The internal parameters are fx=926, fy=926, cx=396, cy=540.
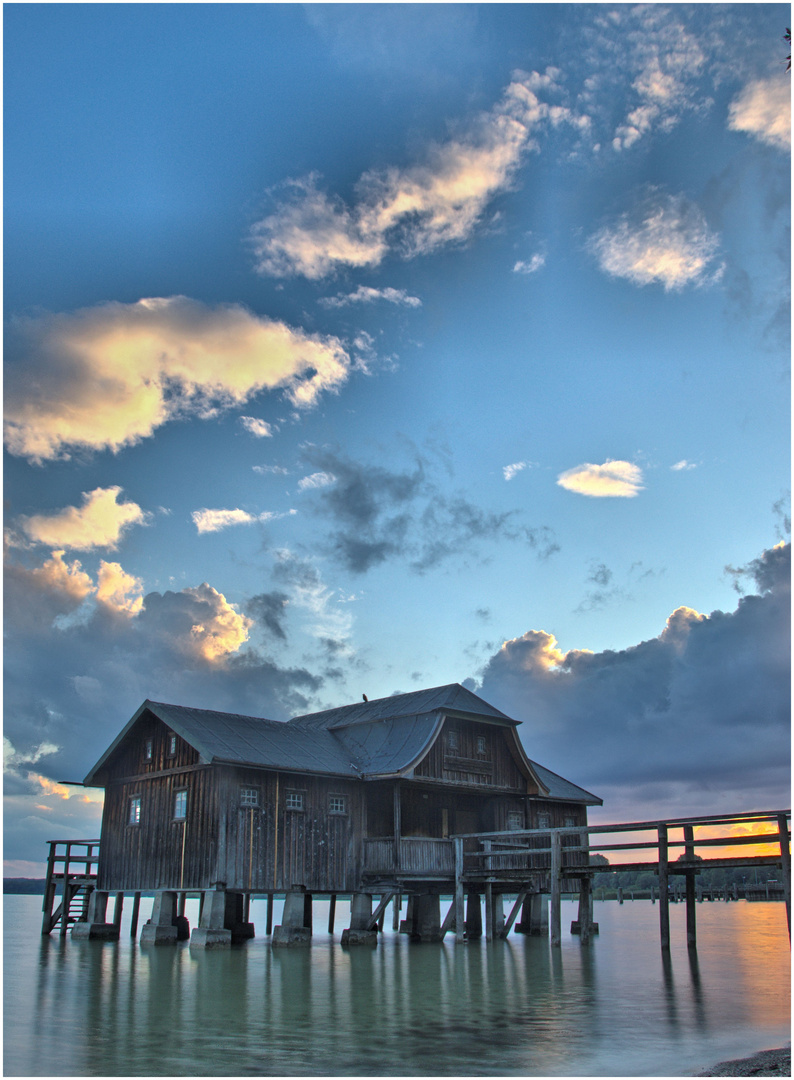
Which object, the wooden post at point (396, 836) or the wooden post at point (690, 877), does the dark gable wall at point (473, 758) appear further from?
the wooden post at point (690, 877)

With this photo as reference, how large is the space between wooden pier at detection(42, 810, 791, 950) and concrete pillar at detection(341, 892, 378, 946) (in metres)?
0.03

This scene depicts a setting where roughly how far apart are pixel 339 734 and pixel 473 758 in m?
5.54

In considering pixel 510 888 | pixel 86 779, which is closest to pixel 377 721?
pixel 510 888

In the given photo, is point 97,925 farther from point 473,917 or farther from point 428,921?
point 473,917

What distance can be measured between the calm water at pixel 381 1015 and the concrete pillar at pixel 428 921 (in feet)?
24.5

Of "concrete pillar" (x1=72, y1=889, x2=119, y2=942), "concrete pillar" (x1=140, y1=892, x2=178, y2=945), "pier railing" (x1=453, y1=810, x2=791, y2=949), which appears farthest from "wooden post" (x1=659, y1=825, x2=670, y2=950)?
"concrete pillar" (x1=72, y1=889, x2=119, y2=942)

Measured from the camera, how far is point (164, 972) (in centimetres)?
2136

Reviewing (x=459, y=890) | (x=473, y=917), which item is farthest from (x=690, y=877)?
(x=473, y=917)

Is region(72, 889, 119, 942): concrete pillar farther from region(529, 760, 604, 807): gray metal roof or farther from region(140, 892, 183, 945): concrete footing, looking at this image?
region(529, 760, 604, 807): gray metal roof

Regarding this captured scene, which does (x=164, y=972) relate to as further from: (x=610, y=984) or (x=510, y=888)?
(x=510, y=888)

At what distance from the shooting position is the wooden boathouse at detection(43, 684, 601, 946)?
27828 millimetres

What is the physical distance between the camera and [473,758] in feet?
112

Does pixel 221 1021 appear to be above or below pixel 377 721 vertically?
below

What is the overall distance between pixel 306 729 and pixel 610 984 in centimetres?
1638
